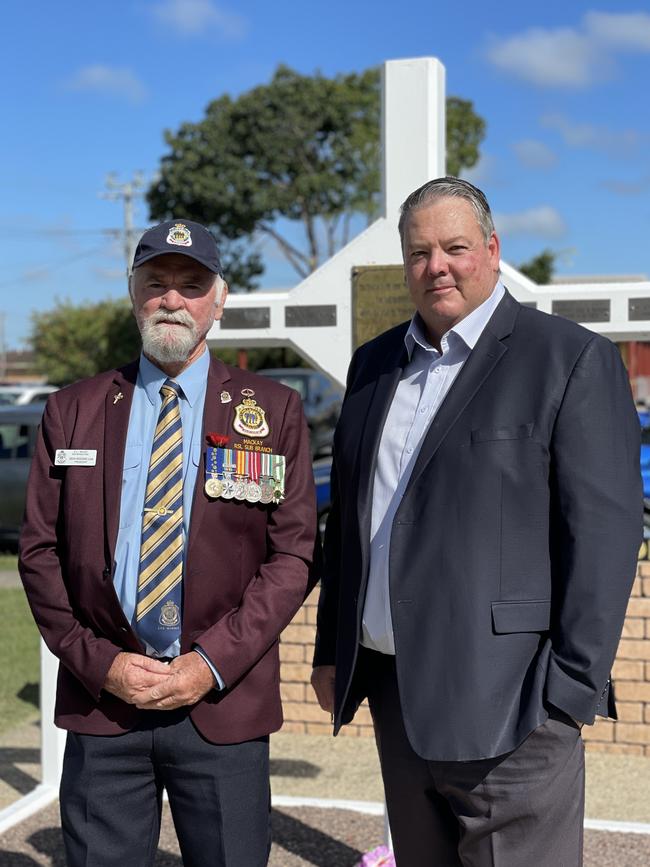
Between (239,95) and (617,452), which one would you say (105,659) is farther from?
(239,95)

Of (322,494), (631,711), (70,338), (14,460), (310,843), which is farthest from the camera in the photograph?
(70,338)

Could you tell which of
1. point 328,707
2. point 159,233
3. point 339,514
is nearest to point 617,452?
point 339,514

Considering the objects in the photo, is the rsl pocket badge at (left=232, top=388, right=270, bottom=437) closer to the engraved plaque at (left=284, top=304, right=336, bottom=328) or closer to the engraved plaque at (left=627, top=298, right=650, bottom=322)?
the engraved plaque at (left=284, top=304, right=336, bottom=328)

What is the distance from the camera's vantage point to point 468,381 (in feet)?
8.04

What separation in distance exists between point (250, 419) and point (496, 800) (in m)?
1.10

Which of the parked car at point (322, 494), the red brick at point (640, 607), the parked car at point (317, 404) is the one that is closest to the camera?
the red brick at point (640, 607)

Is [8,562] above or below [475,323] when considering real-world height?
below

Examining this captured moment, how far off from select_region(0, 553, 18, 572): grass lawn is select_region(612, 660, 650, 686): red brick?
24.8 ft

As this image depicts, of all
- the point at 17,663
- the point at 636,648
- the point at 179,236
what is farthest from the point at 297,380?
the point at 179,236

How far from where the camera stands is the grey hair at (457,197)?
250 cm

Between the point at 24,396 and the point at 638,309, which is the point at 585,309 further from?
the point at 24,396

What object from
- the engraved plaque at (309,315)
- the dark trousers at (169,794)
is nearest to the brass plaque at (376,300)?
the engraved plaque at (309,315)

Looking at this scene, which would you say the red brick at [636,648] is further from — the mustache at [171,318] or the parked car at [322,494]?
the parked car at [322,494]

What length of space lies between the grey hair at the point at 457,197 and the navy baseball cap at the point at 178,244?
0.52 m
